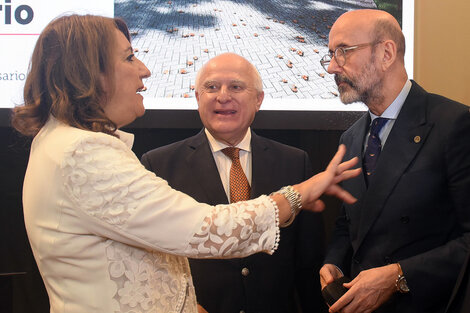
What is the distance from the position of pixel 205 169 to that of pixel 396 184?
87cm

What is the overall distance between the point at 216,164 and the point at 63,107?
1040 mm

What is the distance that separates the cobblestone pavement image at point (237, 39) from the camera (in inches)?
112

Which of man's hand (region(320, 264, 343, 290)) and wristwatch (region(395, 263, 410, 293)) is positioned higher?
wristwatch (region(395, 263, 410, 293))

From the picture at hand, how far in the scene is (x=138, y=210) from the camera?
3.99ft

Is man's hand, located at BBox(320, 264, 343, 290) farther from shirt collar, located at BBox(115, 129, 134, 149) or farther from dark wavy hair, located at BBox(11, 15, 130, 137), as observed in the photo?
dark wavy hair, located at BBox(11, 15, 130, 137)

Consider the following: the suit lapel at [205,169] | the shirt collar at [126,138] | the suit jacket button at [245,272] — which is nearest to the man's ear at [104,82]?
the shirt collar at [126,138]

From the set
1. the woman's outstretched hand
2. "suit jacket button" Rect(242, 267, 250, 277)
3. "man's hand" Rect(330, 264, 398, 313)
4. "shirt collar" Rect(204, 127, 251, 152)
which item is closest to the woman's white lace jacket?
the woman's outstretched hand

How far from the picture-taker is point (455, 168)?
5.53 ft

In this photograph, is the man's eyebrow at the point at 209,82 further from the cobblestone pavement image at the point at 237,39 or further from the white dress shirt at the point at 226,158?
the cobblestone pavement image at the point at 237,39

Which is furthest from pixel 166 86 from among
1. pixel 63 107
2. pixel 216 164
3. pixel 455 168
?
pixel 455 168

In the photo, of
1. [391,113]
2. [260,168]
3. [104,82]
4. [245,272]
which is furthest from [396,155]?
[104,82]

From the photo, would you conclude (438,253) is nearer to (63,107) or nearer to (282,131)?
(63,107)

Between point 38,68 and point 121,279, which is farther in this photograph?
point 38,68

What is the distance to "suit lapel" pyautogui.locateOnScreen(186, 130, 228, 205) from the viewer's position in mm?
2170
